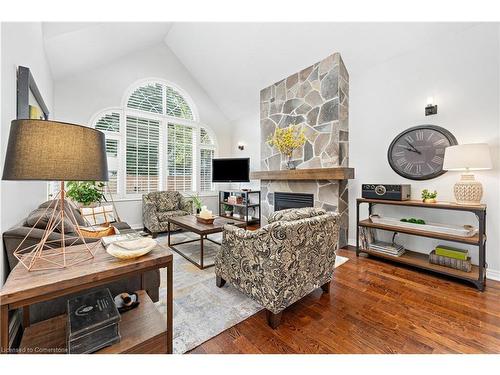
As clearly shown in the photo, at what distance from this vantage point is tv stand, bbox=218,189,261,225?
5.02m

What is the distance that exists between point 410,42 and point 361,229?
2.57m

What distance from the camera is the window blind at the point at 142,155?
4590mm

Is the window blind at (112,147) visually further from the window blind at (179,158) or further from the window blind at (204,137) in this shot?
the window blind at (204,137)

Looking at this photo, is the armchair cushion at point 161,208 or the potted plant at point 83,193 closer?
the potted plant at point 83,193

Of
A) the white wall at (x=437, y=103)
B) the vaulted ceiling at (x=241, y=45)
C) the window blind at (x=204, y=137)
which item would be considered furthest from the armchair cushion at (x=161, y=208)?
the white wall at (x=437, y=103)

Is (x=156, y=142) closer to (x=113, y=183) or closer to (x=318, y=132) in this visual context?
(x=113, y=183)

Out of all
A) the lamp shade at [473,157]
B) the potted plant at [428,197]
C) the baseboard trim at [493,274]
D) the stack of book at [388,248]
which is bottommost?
the baseboard trim at [493,274]

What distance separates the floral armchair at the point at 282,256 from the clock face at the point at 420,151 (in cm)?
181

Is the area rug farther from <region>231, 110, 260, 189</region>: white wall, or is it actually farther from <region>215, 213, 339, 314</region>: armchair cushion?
<region>231, 110, 260, 189</region>: white wall

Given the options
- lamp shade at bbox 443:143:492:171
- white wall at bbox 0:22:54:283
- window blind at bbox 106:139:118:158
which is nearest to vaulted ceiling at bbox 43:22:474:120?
white wall at bbox 0:22:54:283
